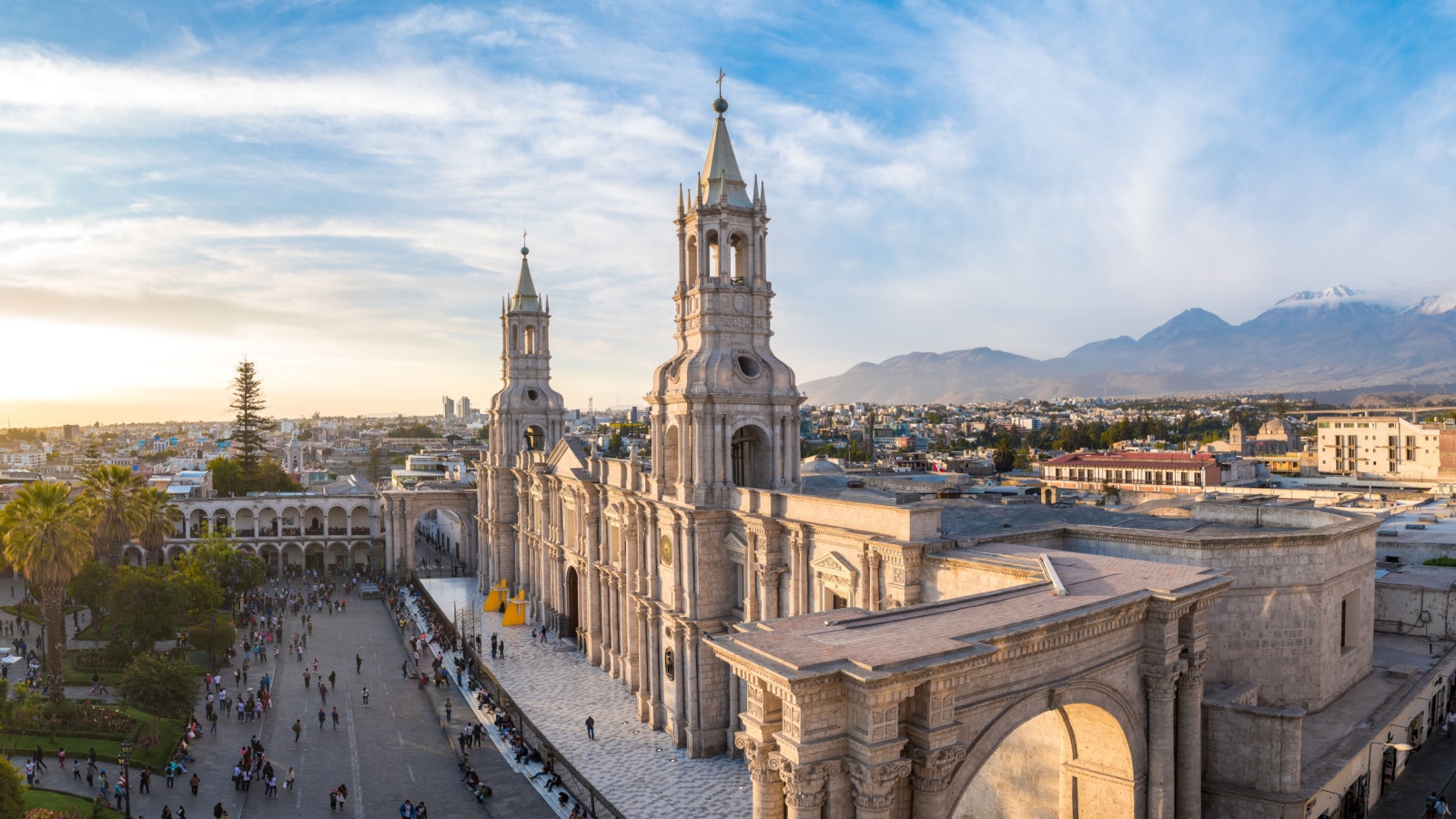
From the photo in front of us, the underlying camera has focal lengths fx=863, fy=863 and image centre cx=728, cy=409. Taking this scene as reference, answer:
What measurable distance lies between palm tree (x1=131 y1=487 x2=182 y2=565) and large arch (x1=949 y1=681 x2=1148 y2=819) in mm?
36903

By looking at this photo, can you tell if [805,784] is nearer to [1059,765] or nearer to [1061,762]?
[1061,762]

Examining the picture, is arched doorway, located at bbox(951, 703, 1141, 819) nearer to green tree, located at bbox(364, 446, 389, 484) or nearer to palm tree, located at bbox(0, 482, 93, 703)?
palm tree, located at bbox(0, 482, 93, 703)

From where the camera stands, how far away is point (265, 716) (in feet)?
97.8

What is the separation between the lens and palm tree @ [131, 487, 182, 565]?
38.3 m

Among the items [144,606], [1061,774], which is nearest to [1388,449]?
[1061,774]

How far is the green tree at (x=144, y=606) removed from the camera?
1299 inches

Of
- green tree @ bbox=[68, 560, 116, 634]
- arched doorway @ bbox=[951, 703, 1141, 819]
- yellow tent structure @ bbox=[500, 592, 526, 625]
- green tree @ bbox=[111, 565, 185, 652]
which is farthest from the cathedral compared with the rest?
green tree @ bbox=[68, 560, 116, 634]

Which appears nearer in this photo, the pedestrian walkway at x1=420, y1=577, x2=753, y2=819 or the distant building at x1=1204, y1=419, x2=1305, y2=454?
the pedestrian walkway at x1=420, y1=577, x2=753, y2=819

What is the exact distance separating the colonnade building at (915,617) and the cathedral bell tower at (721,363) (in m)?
0.08

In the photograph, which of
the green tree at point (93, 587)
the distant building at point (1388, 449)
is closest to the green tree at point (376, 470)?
the green tree at point (93, 587)

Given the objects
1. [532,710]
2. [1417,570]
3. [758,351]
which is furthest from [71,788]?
[1417,570]

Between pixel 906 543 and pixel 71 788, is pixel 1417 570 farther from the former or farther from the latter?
pixel 71 788

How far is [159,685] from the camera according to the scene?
25156mm

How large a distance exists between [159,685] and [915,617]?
23481 mm
